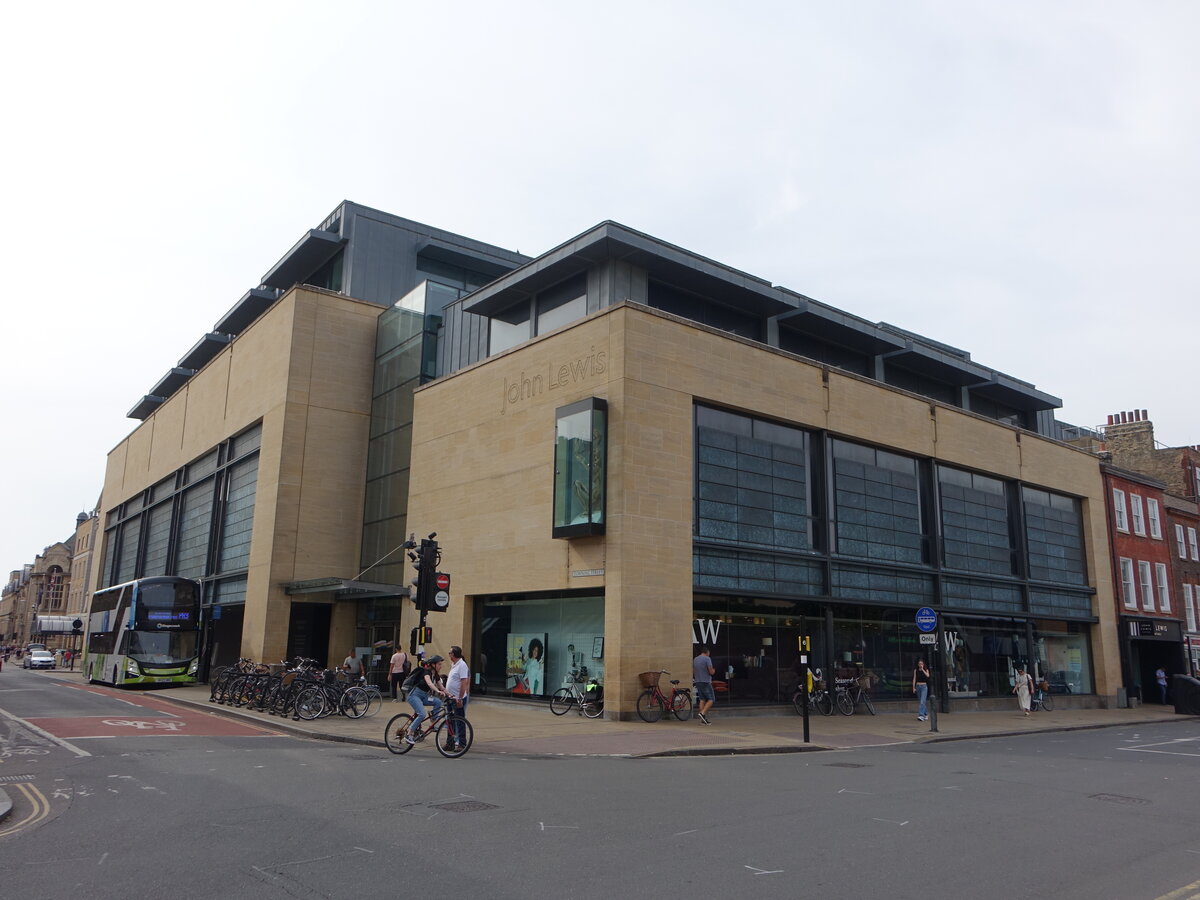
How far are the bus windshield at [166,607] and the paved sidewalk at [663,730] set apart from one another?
5.68 m

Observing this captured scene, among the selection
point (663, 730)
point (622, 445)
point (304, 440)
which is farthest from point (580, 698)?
point (304, 440)

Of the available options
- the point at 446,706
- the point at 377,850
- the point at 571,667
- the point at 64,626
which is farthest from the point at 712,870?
the point at 64,626

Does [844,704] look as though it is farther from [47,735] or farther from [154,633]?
[154,633]

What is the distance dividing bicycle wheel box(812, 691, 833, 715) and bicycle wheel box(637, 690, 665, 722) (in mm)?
5940

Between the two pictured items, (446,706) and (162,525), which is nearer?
(446,706)

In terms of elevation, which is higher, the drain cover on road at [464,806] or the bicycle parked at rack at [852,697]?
the bicycle parked at rack at [852,697]

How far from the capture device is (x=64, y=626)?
7825 centimetres

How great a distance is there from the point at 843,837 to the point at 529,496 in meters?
17.7

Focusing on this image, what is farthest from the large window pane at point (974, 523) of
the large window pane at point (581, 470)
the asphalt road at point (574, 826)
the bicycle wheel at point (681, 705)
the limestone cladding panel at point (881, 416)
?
the asphalt road at point (574, 826)

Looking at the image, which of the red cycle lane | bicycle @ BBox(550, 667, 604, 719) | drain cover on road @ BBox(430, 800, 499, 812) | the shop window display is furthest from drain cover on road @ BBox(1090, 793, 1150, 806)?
the red cycle lane

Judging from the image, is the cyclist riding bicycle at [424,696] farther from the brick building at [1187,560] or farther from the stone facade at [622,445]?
the brick building at [1187,560]

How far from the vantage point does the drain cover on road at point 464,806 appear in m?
9.29

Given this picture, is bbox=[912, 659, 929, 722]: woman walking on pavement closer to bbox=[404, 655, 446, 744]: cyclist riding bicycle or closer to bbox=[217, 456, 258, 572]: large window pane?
bbox=[404, 655, 446, 744]: cyclist riding bicycle

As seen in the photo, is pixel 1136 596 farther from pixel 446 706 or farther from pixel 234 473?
pixel 234 473
